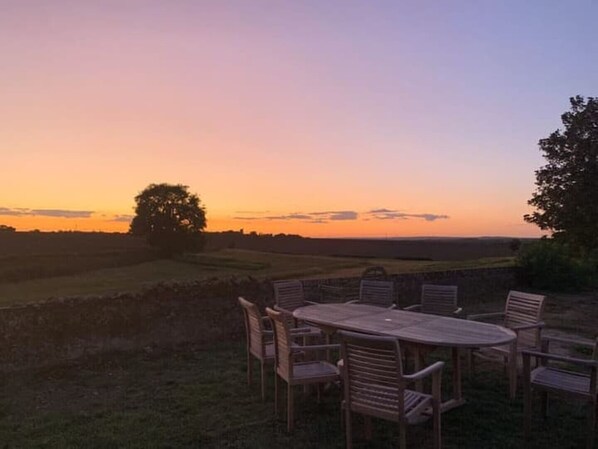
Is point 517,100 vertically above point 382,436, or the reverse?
point 517,100

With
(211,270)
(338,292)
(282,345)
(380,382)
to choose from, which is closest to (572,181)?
(338,292)

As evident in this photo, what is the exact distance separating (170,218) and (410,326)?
38762mm

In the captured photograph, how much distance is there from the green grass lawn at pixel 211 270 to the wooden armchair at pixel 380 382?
11003 millimetres

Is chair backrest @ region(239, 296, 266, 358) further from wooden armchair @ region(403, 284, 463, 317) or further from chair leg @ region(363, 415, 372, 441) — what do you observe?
wooden armchair @ region(403, 284, 463, 317)

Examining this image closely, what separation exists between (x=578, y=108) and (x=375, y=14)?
9.28 meters

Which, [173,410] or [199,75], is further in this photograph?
[199,75]

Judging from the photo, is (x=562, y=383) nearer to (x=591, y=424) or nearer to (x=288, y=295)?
(x=591, y=424)

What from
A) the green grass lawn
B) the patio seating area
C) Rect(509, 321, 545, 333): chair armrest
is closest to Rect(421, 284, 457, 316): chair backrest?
the patio seating area

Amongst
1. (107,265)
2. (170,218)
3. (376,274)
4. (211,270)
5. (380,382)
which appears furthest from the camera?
(170,218)

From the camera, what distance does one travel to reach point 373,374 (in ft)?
11.6

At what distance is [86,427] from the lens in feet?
14.5

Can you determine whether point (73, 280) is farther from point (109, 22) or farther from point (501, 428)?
point (501, 428)

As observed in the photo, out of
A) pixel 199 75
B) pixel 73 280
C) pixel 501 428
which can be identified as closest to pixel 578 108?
pixel 199 75

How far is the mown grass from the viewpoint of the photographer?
4129mm
